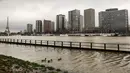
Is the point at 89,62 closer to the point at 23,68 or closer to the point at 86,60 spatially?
the point at 86,60

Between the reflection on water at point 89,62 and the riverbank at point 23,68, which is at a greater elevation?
the riverbank at point 23,68

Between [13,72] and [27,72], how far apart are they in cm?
86

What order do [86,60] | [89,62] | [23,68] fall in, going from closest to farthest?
1. [23,68]
2. [89,62]
3. [86,60]

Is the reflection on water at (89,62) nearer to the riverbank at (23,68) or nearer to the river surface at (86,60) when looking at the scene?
the river surface at (86,60)

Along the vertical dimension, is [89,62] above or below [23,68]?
below

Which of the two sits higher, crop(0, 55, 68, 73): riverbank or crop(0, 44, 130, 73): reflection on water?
crop(0, 55, 68, 73): riverbank

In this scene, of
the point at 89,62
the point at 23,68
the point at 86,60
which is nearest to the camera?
the point at 23,68

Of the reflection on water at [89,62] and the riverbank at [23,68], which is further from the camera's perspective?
the reflection on water at [89,62]

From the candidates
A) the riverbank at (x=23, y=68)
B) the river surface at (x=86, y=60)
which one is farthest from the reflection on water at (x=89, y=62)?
the riverbank at (x=23, y=68)

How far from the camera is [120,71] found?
12.1 meters

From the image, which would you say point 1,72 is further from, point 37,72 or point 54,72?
point 54,72

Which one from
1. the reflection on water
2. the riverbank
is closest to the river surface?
the reflection on water

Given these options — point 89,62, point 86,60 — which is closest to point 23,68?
point 89,62

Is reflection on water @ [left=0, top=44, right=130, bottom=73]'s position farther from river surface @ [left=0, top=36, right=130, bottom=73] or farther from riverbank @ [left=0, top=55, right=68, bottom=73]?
riverbank @ [left=0, top=55, right=68, bottom=73]
